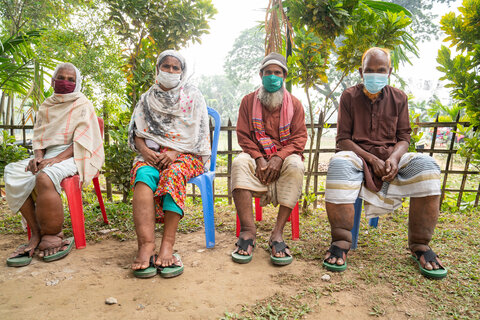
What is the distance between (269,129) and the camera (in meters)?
3.12

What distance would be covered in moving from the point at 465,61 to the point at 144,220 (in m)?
4.36

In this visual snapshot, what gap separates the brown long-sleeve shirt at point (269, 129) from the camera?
10.1ft

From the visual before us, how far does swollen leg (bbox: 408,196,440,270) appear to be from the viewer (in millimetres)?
→ 2459

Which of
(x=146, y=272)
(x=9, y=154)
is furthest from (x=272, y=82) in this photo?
(x=9, y=154)

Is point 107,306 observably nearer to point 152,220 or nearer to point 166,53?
point 152,220

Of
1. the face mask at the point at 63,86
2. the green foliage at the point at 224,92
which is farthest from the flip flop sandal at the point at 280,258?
the green foliage at the point at 224,92

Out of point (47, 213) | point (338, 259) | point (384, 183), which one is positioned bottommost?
point (338, 259)

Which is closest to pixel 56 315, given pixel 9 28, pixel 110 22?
pixel 110 22

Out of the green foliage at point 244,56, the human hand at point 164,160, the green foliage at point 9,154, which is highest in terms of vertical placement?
the green foliage at point 244,56

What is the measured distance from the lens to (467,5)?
3838mm

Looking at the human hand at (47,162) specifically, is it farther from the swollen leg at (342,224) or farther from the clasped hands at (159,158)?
the swollen leg at (342,224)

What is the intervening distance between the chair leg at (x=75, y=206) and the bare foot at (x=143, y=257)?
0.83 metres

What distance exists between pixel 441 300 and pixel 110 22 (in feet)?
15.0

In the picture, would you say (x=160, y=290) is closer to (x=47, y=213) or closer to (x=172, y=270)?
(x=172, y=270)
